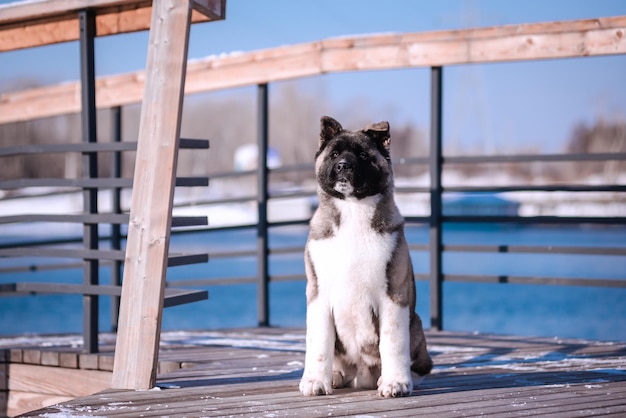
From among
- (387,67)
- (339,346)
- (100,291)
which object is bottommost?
(339,346)

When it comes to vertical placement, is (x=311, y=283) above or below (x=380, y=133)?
below

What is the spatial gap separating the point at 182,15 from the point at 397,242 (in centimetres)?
135

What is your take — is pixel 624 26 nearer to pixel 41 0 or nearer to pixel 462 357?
pixel 462 357

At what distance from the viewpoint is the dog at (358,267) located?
9.80 feet

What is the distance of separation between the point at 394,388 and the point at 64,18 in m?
2.66

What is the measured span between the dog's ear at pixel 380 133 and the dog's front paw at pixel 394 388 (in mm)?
902

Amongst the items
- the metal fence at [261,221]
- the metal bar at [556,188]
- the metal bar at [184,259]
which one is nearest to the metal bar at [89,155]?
the metal fence at [261,221]

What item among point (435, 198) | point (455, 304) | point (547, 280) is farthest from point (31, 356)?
point (455, 304)

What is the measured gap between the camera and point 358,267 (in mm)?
2986

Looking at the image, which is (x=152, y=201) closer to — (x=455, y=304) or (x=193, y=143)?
(x=193, y=143)

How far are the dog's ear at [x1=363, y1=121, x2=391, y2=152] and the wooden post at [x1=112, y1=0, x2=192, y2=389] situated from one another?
83 centimetres

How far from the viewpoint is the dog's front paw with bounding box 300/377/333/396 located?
3.06 m

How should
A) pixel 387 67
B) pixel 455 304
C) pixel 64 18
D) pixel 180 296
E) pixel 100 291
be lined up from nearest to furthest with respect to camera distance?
pixel 180 296, pixel 100 291, pixel 64 18, pixel 387 67, pixel 455 304

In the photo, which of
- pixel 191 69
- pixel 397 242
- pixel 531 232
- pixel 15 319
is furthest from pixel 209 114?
pixel 397 242
